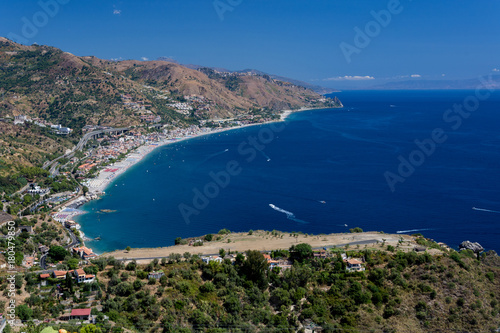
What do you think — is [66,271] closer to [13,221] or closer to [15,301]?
[15,301]

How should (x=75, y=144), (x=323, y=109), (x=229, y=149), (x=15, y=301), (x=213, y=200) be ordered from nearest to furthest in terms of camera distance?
(x=15, y=301), (x=213, y=200), (x=75, y=144), (x=229, y=149), (x=323, y=109)

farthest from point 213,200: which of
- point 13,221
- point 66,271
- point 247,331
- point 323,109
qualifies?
point 323,109

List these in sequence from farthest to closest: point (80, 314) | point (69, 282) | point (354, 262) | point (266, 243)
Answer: point (266, 243), point (354, 262), point (69, 282), point (80, 314)

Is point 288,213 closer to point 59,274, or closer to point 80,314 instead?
point 59,274

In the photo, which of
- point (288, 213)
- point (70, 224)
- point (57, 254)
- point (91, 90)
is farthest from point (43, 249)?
point (91, 90)

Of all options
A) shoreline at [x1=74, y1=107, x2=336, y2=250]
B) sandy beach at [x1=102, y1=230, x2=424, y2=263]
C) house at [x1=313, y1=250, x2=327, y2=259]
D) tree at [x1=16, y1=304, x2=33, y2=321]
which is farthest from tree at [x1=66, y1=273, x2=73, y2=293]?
shoreline at [x1=74, y1=107, x2=336, y2=250]

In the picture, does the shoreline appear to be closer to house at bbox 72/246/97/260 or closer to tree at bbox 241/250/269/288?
house at bbox 72/246/97/260
